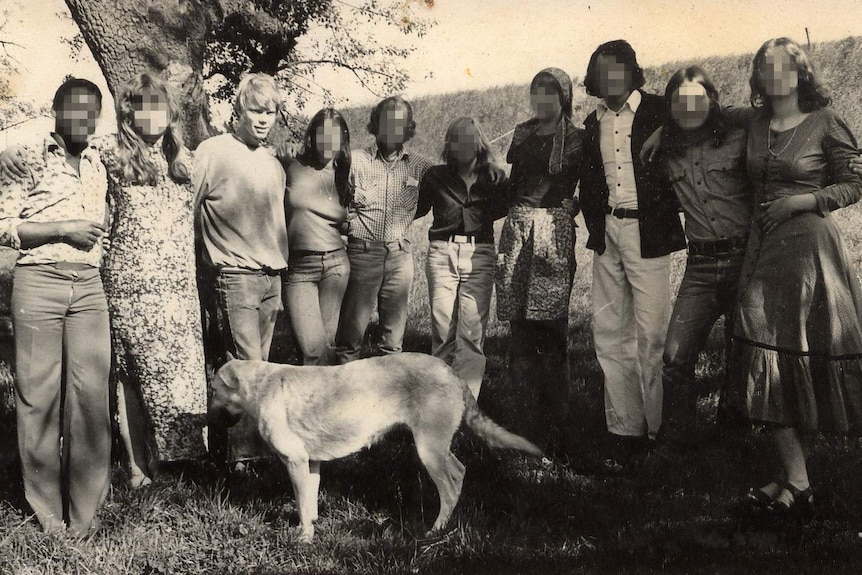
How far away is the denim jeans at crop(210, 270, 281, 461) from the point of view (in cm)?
427

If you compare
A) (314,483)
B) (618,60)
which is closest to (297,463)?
(314,483)

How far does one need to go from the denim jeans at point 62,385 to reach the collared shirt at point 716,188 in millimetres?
3385

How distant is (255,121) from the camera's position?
4.23 metres

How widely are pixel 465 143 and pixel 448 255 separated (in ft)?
2.53

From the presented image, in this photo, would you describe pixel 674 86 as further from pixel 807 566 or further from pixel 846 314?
pixel 807 566

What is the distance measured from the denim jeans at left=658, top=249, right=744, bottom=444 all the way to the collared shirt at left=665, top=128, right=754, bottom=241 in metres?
0.17

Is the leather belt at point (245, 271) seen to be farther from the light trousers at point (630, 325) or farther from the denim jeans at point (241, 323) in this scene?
the light trousers at point (630, 325)

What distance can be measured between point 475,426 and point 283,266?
1.51 metres

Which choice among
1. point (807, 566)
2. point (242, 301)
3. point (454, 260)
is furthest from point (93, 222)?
point (807, 566)

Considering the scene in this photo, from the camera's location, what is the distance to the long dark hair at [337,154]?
4.81 meters

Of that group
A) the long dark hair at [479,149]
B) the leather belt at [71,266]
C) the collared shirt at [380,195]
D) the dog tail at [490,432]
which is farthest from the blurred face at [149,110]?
the dog tail at [490,432]

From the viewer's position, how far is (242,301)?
4.29m

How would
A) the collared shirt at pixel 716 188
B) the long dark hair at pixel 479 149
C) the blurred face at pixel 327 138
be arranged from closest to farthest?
the collared shirt at pixel 716 188 → the blurred face at pixel 327 138 → the long dark hair at pixel 479 149

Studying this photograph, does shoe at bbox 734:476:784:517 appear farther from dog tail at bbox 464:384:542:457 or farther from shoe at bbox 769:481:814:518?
dog tail at bbox 464:384:542:457
